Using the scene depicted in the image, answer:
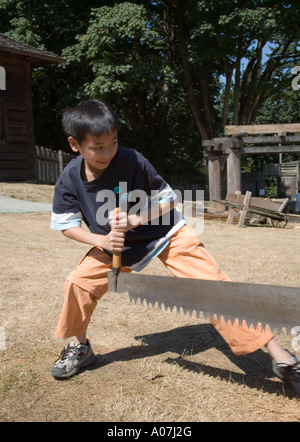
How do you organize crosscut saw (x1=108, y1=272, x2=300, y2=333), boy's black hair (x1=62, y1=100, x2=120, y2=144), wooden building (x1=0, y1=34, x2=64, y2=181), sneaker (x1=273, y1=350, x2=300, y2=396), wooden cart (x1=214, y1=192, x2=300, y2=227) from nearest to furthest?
1. crosscut saw (x1=108, y1=272, x2=300, y2=333)
2. sneaker (x1=273, y1=350, x2=300, y2=396)
3. boy's black hair (x1=62, y1=100, x2=120, y2=144)
4. wooden cart (x1=214, y1=192, x2=300, y2=227)
5. wooden building (x1=0, y1=34, x2=64, y2=181)

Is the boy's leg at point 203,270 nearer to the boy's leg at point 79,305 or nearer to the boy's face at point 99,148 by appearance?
the boy's leg at point 79,305

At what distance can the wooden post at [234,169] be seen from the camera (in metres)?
13.8

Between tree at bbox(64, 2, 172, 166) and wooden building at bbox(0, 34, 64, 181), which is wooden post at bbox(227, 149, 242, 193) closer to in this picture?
tree at bbox(64, 2, 172, 166)

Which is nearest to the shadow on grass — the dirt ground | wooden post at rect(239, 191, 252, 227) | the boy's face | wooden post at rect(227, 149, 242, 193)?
the dirt ground

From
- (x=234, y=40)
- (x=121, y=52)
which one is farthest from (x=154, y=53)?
(x=234, y=40)

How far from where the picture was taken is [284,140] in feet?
45.3

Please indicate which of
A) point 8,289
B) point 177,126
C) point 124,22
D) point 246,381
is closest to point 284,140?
point 124,22

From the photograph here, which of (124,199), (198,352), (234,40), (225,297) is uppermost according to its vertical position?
(234,40)

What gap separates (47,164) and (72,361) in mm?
16540

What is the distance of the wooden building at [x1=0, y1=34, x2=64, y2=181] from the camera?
51.8 feet

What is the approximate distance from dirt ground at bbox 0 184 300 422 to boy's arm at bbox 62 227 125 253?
82cm

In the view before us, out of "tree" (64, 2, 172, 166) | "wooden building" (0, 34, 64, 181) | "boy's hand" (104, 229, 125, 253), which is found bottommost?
"boy's hand" (104, 229, 125, 253)

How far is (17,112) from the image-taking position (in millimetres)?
Result: 16297

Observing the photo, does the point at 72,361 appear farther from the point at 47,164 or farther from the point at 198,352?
the point at 47,164
